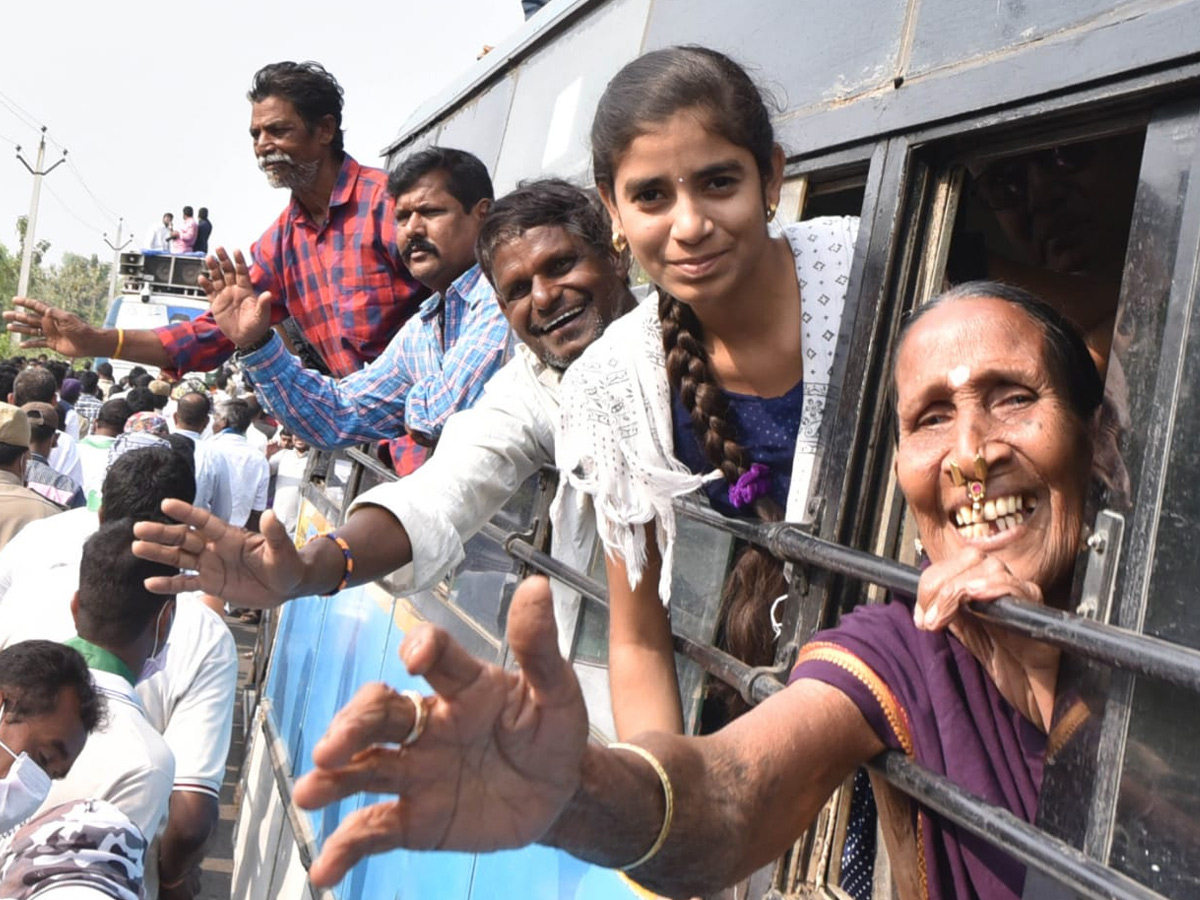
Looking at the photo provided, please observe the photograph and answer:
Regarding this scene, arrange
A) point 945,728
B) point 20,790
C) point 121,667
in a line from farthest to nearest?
point 121,667 < point 20,790 < point 945,728

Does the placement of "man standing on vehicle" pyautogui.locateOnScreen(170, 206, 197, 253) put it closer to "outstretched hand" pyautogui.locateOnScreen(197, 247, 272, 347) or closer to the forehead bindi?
"outstretched hand" pyautogui.locateOnScreen(197, 247, 272, 347)

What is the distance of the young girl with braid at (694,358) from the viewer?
6.15ft

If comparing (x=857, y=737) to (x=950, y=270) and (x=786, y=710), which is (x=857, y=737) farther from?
(x=950, y=270)

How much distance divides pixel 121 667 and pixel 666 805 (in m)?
2.46

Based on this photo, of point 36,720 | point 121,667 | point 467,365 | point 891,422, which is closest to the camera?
point 891,422

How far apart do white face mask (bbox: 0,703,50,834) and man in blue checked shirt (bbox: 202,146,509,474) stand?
3.62 ft

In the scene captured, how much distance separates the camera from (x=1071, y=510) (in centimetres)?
143

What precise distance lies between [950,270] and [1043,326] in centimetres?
81

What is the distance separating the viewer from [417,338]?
351 cm

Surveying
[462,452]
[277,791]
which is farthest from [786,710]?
[277,791]

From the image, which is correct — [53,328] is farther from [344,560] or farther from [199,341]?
[344,560]

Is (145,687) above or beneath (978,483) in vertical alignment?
beneath

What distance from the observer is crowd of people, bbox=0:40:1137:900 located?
112cm

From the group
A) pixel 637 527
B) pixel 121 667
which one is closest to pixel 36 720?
pixel 121 667
